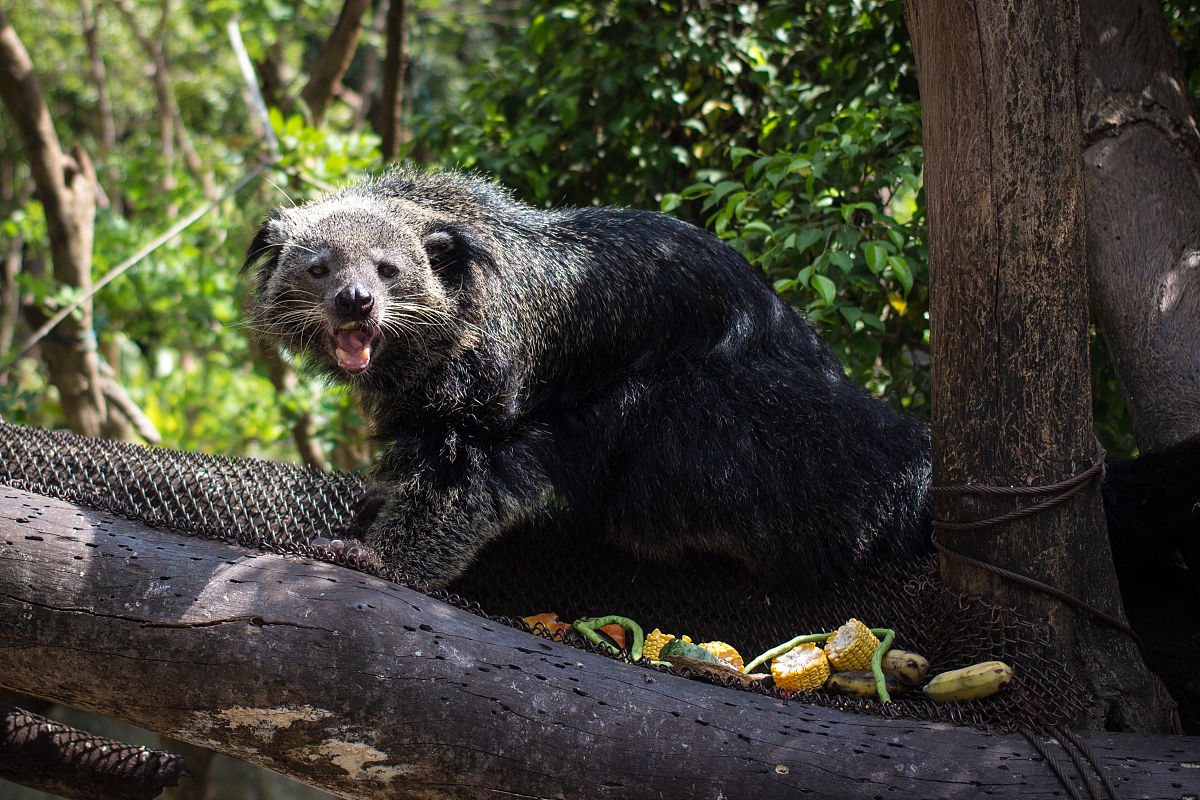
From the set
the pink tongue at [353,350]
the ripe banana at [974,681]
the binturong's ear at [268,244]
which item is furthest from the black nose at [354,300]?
the ripe banana at [974,681]

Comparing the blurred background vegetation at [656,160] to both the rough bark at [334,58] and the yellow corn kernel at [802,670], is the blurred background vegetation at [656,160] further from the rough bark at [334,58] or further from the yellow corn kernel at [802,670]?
the yellow corn kernel at [802,670]

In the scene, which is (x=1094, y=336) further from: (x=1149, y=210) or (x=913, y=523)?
(x=913, y=523)

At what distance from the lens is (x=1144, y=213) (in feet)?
9.47

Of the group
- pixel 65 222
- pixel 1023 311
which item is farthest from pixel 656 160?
pixel 65 222

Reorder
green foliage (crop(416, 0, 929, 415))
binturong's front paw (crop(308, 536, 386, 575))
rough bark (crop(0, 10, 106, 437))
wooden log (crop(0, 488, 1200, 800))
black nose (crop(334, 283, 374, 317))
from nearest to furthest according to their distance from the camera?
wooden log (crop(0, 488, 1200, 800))
binturong's front paw (crop(308, 536, 386, 575))
black nose (crop(334, 283, 374, 317))
green foliage (crop(416, 0, 929, 415))
rough bark (crop(0, 10, 106, 437))

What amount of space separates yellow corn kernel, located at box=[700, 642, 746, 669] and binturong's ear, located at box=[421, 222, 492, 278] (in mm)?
1210

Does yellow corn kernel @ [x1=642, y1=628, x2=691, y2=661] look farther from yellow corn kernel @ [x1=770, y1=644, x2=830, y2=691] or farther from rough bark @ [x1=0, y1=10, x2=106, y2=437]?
rough bark @ [x1=0, y1=10, x2=106, y2=437]

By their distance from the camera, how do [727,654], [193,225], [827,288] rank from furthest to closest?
[193,225] < [827,288] < [727,654]

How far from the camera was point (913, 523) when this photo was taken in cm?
254

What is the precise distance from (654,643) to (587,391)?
738mm

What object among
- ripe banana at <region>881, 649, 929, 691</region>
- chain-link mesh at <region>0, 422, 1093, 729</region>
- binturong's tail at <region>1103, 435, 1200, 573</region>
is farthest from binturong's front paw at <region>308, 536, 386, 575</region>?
binturong's tail at <region>1103, 435, 1200, 573</region>

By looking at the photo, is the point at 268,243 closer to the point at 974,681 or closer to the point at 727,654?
the point at 727,654

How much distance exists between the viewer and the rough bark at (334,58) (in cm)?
476

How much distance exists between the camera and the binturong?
2537 millimetres
